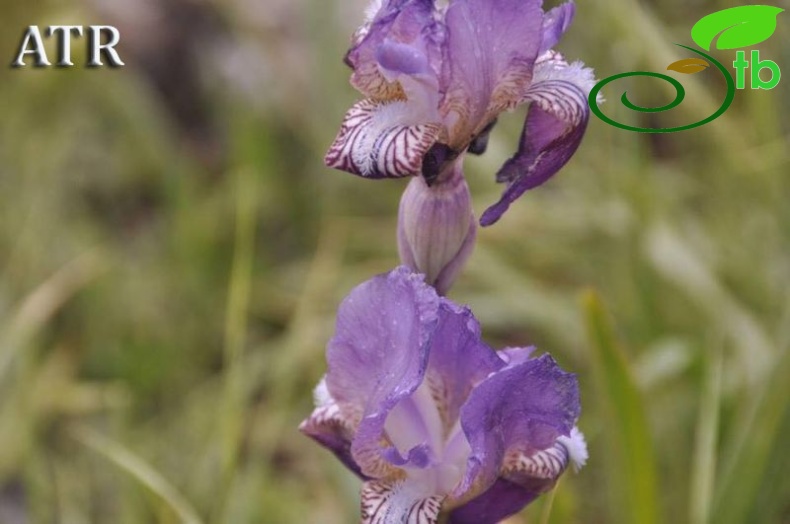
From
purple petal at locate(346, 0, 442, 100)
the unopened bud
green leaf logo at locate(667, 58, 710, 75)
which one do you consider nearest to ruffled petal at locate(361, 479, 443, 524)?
the unopened bud

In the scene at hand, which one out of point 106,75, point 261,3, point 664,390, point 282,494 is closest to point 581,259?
point 664,390

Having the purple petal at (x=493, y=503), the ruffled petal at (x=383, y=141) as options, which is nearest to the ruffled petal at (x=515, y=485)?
the purple petal at (x=493, y=503)

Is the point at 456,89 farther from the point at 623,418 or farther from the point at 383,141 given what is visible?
the point at 623,418

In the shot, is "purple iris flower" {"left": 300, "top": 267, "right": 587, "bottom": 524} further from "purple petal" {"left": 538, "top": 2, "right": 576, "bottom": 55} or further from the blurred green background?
the blurred green background

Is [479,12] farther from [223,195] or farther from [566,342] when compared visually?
[223,195]

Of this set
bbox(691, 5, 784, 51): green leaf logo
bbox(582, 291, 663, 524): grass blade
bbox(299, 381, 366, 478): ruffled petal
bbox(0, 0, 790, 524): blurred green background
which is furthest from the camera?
bbox(0, 0, 790, 524): blurred green background

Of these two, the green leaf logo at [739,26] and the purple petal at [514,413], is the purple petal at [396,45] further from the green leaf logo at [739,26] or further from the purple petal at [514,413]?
the green leaf logo at [739,26]
